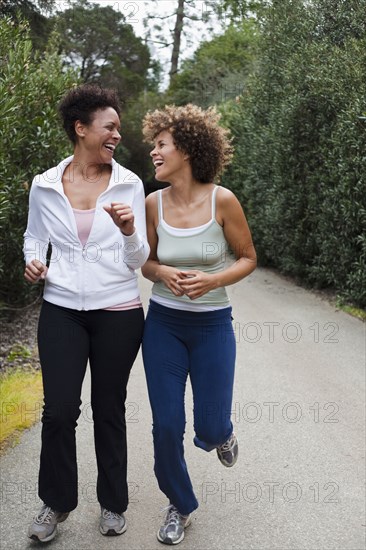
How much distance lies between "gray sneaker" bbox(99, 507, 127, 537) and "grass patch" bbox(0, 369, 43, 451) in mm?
1444

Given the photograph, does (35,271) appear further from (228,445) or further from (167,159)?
(228,445)

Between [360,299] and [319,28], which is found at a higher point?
[319,28]

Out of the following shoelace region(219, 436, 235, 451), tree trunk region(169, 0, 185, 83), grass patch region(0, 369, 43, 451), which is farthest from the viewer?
tree trunk region(169, 0, 185, 83)

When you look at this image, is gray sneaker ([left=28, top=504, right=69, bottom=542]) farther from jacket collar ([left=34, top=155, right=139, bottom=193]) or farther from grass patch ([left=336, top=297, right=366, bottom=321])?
grass patch ([left=336, top=297, right=366, bottom=321])

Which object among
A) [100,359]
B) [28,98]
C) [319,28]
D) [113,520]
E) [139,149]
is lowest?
[139,149]

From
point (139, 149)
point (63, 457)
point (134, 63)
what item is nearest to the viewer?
point (63, 457)

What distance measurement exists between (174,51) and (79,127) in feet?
108

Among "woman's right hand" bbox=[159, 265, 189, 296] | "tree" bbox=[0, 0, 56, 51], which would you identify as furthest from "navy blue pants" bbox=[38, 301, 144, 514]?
"tree" bbox=[0, 0, 56, 51]

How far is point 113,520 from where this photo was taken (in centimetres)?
370

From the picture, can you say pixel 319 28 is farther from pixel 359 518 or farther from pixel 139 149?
pixel 139 149

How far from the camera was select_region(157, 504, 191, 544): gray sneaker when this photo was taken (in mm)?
3631

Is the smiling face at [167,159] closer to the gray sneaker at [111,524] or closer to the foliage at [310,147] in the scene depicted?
the gray sneaker at [111,524]

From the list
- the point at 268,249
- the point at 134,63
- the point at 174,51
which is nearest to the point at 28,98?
the point at 268,249

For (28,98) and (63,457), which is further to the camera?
(28,98)
